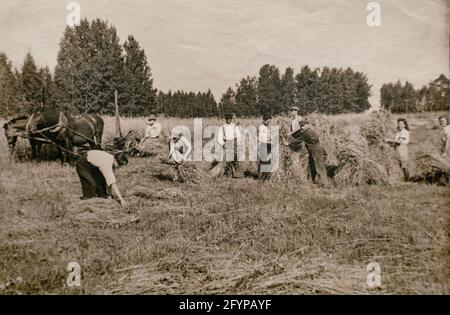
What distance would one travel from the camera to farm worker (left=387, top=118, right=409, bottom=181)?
6.42 metres

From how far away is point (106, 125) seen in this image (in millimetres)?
8312

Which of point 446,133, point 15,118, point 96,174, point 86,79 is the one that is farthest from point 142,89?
point 446,133

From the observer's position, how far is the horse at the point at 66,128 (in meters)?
7.40

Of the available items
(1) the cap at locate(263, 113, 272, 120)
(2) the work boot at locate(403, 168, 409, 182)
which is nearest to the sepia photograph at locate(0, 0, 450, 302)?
(2) the work boot at locate(403, 168, 409, 182)

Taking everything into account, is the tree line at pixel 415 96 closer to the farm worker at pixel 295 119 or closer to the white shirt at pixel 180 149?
the farm worker at pixel 295 119

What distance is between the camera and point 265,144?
703 centimetres

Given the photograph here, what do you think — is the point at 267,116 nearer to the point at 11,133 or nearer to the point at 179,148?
the point at 179,148

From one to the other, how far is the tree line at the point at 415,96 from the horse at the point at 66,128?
5567mm

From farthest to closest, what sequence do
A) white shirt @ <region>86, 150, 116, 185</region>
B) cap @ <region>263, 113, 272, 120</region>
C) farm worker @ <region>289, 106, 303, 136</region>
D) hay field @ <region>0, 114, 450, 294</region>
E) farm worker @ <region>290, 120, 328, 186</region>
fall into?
cap @ <region>263, 113, 272, 120</region>, farm worker @ <region>289, 106, 303, 136</region>, farm worker @ <region>290, 120, 328, 186</region>, white shirt @ <region>86, 150, 116, 185</region>, hay field @ <region>0, 114, 450, 294</region>

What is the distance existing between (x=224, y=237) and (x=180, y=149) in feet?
8.10

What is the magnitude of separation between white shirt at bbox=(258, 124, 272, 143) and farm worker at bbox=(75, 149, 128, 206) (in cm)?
293

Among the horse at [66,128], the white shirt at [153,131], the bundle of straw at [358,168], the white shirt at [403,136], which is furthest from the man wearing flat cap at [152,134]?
the white shirt at [403,136]

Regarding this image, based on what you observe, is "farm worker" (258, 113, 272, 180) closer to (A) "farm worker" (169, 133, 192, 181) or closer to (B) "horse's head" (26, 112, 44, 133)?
(A) "farm worker" (169, 133, 192, 181)
